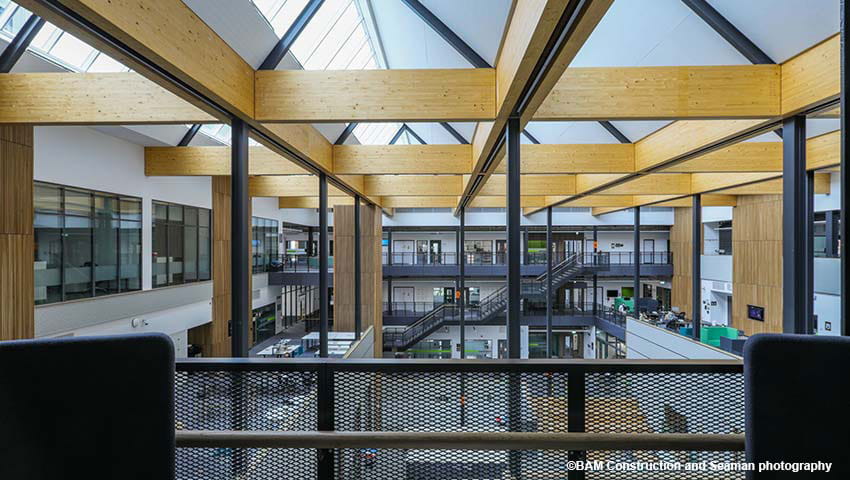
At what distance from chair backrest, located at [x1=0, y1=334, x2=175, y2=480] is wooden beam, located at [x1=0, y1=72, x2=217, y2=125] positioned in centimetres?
398

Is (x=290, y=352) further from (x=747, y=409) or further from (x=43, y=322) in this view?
(x=747, y=409)

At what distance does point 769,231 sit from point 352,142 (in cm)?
1379

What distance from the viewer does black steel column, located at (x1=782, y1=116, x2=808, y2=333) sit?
4.11 metres

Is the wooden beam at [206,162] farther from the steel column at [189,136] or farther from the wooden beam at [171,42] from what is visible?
the wooden beam at [171,42]

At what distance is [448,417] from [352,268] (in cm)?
1230

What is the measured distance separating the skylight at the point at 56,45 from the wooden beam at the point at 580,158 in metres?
5.88

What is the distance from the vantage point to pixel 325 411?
1653 millimetres

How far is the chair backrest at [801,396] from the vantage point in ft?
3.04

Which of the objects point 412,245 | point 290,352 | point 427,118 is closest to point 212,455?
point 427,118

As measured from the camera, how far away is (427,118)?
14.2 feet

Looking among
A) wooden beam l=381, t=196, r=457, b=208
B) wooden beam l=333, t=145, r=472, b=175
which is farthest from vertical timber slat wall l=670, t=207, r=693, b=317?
wooden beam l=333, t=145, r=472, b=175

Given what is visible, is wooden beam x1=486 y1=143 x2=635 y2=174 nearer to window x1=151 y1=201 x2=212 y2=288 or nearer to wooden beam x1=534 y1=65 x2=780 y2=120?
wooden beam x1=534 y1=65 x2=780 y2=120

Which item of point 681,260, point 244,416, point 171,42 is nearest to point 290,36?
point 171,42

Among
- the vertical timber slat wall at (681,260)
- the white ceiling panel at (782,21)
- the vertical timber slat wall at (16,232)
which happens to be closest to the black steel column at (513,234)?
the white ceiling panel at (782,21)
